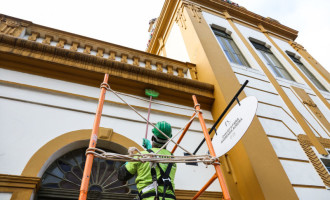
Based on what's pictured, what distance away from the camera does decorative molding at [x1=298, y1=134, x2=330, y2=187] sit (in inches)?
167

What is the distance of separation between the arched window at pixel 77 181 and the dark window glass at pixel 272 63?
6046 mm

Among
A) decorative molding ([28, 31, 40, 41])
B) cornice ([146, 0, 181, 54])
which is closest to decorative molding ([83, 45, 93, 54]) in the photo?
decorative molding ([28, 31, 40, 41])

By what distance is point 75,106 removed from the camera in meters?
4.00

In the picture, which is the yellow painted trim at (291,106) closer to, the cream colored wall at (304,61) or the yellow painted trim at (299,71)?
the yellow painted trim at (299,71)

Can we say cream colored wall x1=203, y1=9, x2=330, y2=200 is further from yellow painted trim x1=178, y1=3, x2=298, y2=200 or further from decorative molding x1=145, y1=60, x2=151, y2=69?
decorative molding x1=145, y1=60, x2=151, y2=69

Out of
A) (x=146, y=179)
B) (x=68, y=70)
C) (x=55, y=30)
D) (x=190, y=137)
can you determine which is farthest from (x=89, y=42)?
(x=146, y=179)

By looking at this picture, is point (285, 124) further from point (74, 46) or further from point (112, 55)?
point (74, 46)

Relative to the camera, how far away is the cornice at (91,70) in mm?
4145

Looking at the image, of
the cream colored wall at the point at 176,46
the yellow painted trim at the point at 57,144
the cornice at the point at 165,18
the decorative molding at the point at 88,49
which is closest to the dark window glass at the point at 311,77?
the cream colored wall at the point at 176,46

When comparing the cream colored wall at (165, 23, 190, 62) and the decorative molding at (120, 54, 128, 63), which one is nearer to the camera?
the decorative molding at (120, 54, 128, 63)

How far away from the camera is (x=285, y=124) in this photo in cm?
502

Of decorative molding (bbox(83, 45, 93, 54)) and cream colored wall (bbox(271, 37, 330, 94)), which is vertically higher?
cream colored wall (bbox(271, 37, 330, 94))

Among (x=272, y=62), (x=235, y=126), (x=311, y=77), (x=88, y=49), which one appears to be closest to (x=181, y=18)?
(x=272, y=62)

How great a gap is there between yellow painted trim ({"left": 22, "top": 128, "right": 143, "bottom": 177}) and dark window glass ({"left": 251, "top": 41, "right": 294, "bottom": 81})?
18.8 ft
